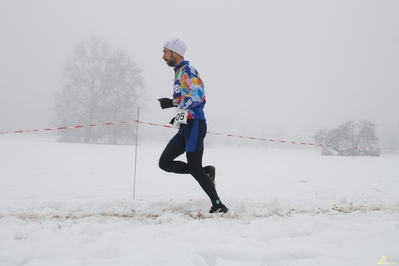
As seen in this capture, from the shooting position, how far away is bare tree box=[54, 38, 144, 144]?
26.5m

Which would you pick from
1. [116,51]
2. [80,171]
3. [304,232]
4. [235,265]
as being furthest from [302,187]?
[116,51]

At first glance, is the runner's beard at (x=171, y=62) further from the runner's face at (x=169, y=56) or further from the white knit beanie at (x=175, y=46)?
the white knit beanie at (x=175, y=46)

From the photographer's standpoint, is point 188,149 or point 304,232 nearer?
point 304,232

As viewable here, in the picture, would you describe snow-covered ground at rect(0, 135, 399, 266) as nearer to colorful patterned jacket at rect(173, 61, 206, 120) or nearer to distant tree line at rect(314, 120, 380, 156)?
colorful patterned jacket at rect(173, 61, 206, 120)

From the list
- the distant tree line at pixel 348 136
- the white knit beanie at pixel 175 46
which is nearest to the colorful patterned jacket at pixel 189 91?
the white knit beanie at pixel 175 46

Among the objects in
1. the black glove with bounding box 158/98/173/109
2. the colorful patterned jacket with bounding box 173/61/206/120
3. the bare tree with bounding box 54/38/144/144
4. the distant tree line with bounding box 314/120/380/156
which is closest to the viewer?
the colorful patterned jacket with bounding box 173/61/206/120

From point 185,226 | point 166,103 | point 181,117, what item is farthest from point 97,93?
point 185,226

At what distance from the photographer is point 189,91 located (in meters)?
3.42

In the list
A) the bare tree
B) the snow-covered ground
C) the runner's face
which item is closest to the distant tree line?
the bare tree

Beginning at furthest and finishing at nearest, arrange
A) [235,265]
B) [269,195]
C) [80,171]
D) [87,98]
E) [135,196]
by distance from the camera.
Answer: [87,98], [80,171], [269,195], [135,196], [235,265]

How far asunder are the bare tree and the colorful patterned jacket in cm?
2485

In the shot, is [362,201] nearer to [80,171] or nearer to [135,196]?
[135,196]

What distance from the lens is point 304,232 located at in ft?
9.37

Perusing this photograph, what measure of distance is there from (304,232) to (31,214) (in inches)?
126
